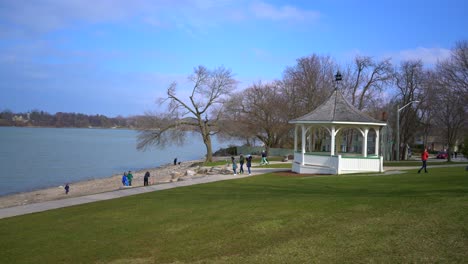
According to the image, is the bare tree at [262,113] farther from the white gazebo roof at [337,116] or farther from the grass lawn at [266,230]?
the grass lawn at [266,230]

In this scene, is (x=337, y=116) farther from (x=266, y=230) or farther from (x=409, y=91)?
(x=409, y=91)

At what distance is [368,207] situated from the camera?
37.7 feet

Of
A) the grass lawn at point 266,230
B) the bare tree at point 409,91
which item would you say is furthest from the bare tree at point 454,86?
the grass lawn at point 266,230

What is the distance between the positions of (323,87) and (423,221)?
44.5m

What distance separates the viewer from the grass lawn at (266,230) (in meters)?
8.27

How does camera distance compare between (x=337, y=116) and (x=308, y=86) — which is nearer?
(x=337, y=116)

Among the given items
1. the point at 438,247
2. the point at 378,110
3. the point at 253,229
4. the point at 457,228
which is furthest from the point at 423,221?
the point at 378,110

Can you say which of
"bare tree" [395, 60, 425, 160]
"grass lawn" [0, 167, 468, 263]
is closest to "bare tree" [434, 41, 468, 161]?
"bare tree" [395, 60, 425, 160]

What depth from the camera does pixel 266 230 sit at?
1025cm

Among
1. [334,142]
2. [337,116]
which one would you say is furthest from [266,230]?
[334,142]

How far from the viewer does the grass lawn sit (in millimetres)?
8266

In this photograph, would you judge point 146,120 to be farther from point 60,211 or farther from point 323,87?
point 60,211

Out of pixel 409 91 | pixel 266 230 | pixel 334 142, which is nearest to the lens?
pixel 266 230

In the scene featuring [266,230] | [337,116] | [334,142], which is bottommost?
[266,230]
